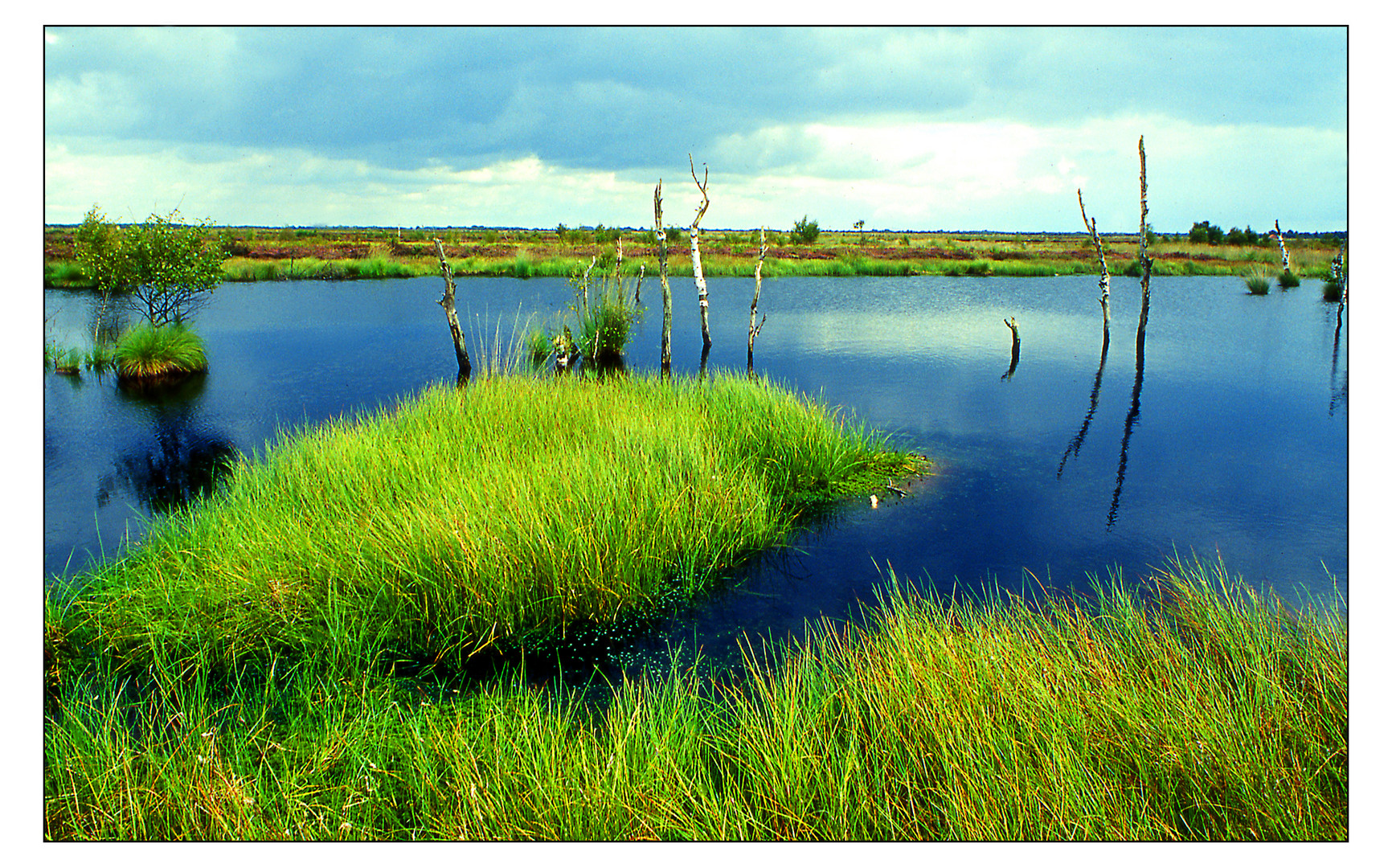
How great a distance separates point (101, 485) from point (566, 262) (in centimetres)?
4504

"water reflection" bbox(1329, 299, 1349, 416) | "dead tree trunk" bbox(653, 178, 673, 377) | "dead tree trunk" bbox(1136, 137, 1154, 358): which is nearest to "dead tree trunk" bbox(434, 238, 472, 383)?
"dead tree trunk" bbox(653, 178, 673, 377)

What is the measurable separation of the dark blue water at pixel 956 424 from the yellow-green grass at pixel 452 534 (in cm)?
84

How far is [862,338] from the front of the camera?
2591 cm

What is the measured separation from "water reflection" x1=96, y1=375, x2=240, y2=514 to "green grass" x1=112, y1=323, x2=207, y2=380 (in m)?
2.36

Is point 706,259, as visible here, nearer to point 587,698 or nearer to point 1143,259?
point 1143,259

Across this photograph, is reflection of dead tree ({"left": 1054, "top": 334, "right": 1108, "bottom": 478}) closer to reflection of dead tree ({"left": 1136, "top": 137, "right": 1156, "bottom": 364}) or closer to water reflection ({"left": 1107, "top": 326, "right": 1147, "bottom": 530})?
water reflection ({"left": 1107, "top": 326, "right": 1147, "bottom": 530})

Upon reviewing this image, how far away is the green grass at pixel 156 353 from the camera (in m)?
18.8

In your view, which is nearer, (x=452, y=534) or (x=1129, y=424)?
(x=452, y=534)

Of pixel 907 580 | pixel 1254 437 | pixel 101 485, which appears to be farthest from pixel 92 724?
pixel 1254 437

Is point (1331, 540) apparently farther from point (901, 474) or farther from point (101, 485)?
point (101, 485)

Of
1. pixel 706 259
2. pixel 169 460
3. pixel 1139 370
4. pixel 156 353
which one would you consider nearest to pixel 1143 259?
pixel 1139 370

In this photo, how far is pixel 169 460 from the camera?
12.5 metres

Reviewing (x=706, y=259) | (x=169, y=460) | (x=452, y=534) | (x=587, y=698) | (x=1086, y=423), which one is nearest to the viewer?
(x=587, y=698)

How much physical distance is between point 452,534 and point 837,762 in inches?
149
